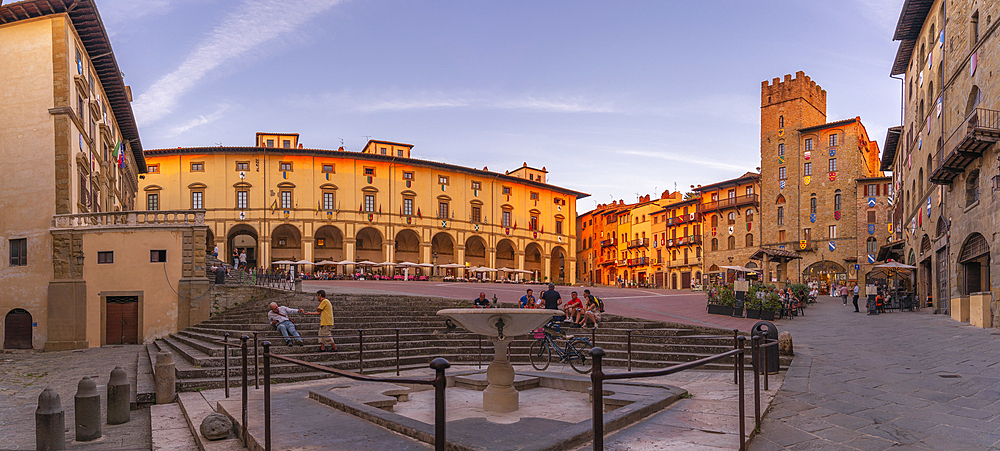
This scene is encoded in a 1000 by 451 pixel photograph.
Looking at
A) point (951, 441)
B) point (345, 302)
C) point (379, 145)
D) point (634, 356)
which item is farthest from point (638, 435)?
point (379, 145)

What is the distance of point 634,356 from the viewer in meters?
13.8

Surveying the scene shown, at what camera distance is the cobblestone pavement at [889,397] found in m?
6.07

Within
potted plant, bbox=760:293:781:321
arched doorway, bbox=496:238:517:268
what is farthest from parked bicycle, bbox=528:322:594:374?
arched doorway, bbox=496:238:517:268

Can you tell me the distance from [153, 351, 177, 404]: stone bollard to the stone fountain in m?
5.52

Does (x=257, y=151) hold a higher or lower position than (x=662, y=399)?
higher

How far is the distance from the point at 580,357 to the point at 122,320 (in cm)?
2213

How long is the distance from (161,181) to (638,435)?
54.5m

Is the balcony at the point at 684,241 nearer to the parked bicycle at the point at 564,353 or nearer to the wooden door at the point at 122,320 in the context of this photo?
the wooden door at the point at 122,320

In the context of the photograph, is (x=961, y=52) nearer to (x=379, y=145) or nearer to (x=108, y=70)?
(x=108, y=70)

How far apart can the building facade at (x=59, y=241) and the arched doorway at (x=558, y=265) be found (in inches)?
1753

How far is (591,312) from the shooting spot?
648 inches

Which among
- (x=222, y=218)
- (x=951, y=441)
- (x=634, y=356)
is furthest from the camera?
(x=222, y=218)

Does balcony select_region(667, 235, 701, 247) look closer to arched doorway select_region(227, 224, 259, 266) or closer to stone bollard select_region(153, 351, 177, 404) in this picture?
arched doorway select_region(227, 224, 259, 266)

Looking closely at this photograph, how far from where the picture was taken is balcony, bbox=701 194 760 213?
198ft
